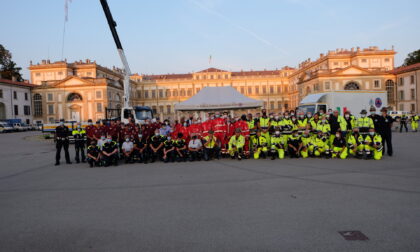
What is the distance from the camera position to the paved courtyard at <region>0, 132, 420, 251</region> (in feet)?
12.6

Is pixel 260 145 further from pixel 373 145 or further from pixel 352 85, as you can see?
pixel 352 85

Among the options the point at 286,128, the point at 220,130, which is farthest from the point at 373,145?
the point at 220,130

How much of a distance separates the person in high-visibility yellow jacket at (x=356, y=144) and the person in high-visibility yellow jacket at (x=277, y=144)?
252cm

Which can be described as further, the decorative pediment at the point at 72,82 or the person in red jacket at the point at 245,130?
the decorative pediment at the point at 72,82

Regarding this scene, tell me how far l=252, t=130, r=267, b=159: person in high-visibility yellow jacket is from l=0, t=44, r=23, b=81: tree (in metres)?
76.7

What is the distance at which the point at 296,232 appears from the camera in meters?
4.05

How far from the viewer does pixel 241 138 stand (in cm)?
1114

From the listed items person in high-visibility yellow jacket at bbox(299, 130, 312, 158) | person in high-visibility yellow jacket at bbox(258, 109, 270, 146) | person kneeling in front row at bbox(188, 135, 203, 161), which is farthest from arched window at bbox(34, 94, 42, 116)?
person in high-visibility yellow jacket at bbox(299, 130, 312, 158)

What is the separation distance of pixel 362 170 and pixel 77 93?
6548 cm

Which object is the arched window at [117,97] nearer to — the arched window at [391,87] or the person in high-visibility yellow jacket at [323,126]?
the arched window at [391,87]

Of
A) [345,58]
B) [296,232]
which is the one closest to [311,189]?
[296,232]

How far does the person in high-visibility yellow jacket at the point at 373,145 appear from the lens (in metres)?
10.2

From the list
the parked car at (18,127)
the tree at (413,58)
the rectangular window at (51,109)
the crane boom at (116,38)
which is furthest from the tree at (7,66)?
the tree at (413,58)

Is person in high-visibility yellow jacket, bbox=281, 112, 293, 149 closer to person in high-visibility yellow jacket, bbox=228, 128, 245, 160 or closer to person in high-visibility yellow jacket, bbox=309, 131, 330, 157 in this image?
person in high-visibility yellow jacket, bbox=309, 131, 330, 157
